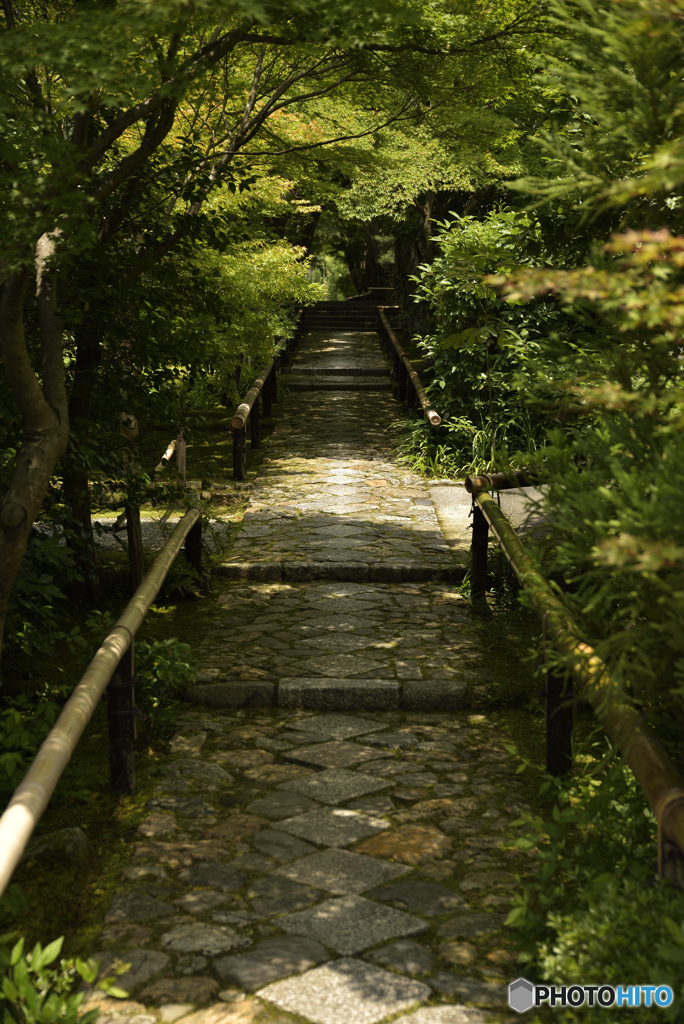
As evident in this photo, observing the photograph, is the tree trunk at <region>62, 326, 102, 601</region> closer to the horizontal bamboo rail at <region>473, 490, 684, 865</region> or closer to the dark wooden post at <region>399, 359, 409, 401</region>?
the horizontal bamboo rail at <region>473, 490, 684, 865</region>

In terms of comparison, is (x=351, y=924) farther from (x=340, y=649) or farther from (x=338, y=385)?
(x=338, y=385)

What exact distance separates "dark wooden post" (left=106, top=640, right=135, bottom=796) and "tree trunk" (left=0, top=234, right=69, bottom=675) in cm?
74

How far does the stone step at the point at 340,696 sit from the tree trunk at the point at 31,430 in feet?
4.30

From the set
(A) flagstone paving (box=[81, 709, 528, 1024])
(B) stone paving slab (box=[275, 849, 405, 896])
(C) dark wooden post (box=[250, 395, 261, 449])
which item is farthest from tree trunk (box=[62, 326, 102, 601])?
(C) dark wooden post (box=[250, 395, 261, 449])

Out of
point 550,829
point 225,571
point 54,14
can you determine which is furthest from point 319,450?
point 550,829

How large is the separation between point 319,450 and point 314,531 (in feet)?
13.1

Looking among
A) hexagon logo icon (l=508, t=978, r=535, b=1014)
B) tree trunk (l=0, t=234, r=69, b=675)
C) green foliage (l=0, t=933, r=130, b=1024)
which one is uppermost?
tree trunk (l=0, t=234, r=69, b=675)

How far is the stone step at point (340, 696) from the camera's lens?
16.8 ft

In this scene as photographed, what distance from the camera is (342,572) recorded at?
720 centimetres

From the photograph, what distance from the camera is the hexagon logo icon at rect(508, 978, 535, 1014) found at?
2703 mm

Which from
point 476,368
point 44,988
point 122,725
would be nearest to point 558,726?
point 122,725

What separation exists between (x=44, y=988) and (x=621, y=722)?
1.87 meters

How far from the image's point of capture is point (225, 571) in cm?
723

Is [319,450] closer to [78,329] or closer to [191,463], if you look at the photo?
[191,463]
